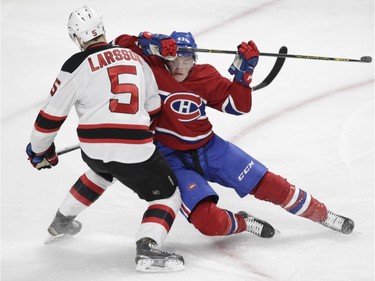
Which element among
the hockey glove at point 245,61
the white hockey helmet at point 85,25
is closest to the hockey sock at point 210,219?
the hockey glove at point 245,61

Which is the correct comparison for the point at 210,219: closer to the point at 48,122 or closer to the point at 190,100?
the point at 190,100

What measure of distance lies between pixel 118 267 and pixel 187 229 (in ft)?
1.45

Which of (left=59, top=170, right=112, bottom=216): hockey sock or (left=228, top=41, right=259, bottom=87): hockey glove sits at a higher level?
(left=228, top=41, right=259, bottom=87): hockey glove

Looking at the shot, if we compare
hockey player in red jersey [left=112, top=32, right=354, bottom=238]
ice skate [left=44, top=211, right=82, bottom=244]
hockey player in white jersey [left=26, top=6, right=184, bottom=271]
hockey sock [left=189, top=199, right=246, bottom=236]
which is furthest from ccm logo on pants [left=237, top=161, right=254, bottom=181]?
ice skate [left=44, top=211, right=82, bottom=244]

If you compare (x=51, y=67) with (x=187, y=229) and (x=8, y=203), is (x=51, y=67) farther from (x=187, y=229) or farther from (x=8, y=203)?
(x=187, y=229)

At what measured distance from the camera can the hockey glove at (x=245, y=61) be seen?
283 cm

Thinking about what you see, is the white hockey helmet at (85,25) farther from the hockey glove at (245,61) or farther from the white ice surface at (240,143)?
the white ice surface at (240,143)

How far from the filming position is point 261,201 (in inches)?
133

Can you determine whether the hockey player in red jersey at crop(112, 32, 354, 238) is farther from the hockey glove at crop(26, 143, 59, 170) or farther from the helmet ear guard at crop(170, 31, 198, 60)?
the hockey glove at crop(26, 143, 59, 170)

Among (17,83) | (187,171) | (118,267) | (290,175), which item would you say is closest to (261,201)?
(290,175)

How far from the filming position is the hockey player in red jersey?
2.87m

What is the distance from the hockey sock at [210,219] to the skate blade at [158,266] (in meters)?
0.19

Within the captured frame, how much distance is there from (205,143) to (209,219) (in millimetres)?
318

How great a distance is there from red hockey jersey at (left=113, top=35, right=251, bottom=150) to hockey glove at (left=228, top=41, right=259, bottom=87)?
44mm
